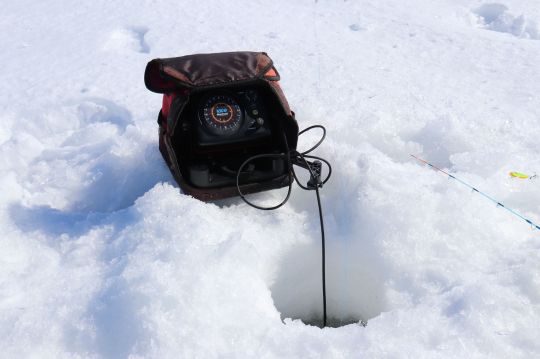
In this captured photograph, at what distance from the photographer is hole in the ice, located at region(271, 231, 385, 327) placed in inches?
78.8

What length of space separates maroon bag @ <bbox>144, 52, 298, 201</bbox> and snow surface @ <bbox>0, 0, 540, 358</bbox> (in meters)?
0.13

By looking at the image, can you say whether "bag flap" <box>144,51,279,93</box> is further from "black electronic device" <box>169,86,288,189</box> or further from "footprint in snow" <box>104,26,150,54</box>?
"footprint in snow" <box>104,26,150,54</box>

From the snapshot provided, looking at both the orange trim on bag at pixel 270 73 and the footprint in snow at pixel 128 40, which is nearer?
the orange trim on bag at pixel 270 73

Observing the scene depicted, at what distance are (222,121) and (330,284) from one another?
0.86 m

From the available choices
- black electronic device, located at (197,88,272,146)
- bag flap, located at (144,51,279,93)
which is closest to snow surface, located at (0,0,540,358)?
black electronic device, located at (197,88,272,146)

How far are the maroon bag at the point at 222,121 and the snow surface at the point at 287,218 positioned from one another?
129 mm

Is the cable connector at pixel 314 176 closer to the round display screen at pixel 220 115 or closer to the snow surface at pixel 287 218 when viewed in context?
the snow surface at pixel 287 218

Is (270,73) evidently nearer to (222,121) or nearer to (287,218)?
(222,121)

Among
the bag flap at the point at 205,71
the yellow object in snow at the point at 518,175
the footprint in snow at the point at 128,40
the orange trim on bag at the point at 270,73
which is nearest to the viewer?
the bag flap at the point at 205,71

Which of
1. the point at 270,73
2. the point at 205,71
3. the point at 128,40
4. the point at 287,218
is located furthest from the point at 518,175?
the point at 128,40

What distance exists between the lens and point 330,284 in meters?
2.09

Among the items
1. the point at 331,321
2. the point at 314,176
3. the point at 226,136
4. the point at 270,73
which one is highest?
the point at 270,73

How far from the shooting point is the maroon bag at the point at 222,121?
2.03 m

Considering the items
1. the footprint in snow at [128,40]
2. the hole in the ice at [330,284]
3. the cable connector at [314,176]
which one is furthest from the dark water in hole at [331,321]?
the footprint in snow at [128,40]
